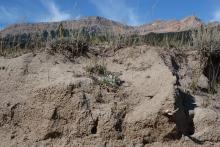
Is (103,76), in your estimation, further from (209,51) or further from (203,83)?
(209,51)

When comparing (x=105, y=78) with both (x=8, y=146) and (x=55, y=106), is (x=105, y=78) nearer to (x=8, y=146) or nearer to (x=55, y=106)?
(x=55, y=106)

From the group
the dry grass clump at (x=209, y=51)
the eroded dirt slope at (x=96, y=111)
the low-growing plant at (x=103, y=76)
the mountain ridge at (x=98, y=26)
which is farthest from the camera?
the mountain ridge at (x=98, y=26)

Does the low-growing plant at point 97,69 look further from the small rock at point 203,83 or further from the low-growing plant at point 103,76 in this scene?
the small rock at point 203,83

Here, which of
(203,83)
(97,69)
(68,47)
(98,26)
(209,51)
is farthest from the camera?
(98,26)

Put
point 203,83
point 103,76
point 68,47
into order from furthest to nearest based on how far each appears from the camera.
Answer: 1. point 68,47
2. point 203,83
3. point 103,76

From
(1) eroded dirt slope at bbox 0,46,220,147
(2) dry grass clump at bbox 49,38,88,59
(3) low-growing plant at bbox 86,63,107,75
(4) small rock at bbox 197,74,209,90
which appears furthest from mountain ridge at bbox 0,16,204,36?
(1) eroded dirt slope at bbox 0,46,220,147

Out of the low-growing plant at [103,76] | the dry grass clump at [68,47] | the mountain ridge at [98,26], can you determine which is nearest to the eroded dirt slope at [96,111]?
the low-growing plant at [103,76]

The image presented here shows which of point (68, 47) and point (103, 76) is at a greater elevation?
point (68, 47)

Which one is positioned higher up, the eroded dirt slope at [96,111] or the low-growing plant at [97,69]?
the low-growing plant at [97,69]

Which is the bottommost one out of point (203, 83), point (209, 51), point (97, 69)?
point (203, 83)

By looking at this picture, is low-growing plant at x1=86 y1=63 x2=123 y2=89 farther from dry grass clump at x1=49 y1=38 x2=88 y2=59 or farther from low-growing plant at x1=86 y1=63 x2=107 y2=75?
dry grass clump at x1=49 y1=38 x2=88 y2=59

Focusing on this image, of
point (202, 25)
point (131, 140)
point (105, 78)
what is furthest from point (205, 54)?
point (131, 140)

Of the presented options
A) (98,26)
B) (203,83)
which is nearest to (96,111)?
(203,83)

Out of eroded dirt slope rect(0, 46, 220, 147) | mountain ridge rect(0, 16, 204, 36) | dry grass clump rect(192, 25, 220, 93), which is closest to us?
eroded dirt slope rect(0, 46, 220, 147)
